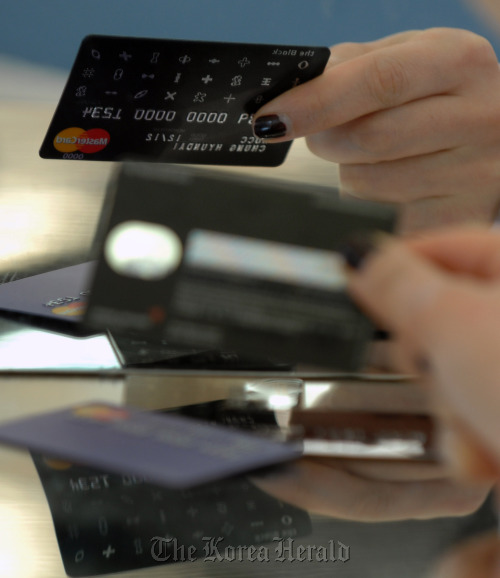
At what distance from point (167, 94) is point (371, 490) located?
0.52m

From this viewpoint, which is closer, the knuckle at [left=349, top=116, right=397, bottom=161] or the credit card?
the credit card

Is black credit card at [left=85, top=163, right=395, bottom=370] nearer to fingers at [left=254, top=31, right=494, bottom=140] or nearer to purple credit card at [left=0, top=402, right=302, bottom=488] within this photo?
purple credit card at [left=0, top=402, right=302, bottom=488]

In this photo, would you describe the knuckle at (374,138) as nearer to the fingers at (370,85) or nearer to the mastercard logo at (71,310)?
the fingers at (370,85)

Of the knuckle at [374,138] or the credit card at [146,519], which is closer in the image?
the credit card at [146,519]

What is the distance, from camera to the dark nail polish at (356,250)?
1.24 ft

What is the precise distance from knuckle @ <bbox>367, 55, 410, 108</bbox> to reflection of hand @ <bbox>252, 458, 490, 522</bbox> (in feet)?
1.81

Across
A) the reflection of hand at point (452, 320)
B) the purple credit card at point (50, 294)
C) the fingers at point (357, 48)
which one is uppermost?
the reflection of hand at point (452, 320)

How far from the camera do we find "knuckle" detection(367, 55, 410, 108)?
0.87 meters

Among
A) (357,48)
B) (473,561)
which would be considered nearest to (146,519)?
(473,561)

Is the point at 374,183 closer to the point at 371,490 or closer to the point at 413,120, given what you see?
the point at 413,120

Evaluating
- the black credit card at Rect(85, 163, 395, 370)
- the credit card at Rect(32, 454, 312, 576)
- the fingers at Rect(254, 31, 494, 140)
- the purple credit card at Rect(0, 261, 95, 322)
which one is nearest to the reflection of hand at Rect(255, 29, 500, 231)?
the fingers at Rect(254, 31, 494, 140)

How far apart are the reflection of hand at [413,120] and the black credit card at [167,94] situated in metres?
0.04

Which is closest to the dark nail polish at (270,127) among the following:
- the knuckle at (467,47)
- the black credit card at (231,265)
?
the knuckle at (467,47)

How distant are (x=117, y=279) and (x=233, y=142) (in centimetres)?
46
